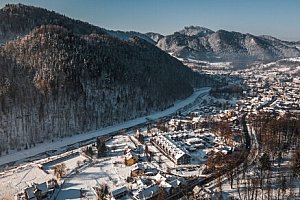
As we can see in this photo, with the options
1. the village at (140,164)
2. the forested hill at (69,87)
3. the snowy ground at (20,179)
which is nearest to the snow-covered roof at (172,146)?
the village at (140,164)

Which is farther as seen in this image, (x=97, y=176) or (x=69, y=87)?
(x=69, y=87)

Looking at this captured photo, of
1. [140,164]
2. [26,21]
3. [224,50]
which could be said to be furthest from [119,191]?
[224,50]

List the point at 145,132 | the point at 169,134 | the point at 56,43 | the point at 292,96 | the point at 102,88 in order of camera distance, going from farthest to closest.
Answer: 1. the point at 292,96
2. the point at 56,43
3. the point at 102,88
4. the point at 145,132
5. the point at 169,134

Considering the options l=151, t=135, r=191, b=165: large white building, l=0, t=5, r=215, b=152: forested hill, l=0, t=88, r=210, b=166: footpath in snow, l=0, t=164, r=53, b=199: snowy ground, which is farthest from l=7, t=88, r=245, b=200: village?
l=0, t=5, r=215, b=152: forested hill

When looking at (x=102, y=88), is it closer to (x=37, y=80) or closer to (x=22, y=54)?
(x=37, y=80)

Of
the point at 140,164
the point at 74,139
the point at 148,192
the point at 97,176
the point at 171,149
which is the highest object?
the point at 171,149

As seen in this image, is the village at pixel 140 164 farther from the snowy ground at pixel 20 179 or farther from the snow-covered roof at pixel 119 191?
the snowy ground at pixel 20 179

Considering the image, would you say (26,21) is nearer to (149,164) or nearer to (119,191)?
(149,164)

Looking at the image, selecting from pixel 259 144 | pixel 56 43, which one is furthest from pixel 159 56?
pixel 259 144
